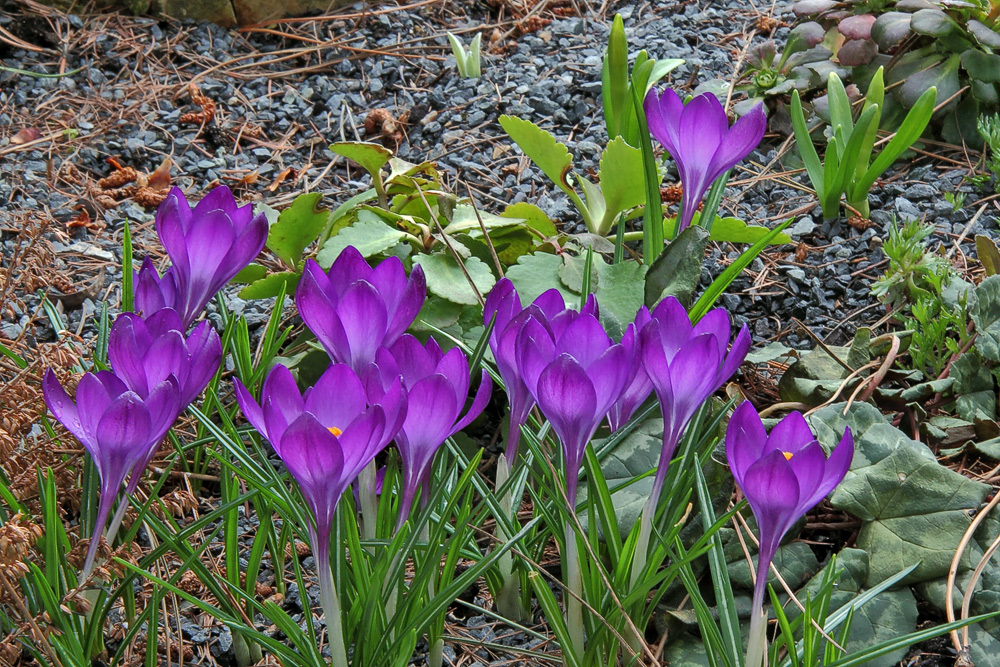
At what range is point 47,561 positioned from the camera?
114 centimetres

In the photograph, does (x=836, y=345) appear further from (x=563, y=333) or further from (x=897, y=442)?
(x=563, y=333)

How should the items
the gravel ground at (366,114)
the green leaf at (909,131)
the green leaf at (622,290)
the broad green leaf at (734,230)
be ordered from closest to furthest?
the green leaf at (622,290) < the broad green leaf at (734,230) < the green leaf at (909,131) < the gravel ground at (366,114)

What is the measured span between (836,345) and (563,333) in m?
1.21

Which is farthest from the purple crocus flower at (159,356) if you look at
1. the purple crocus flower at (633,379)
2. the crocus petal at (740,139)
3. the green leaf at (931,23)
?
the green leaf at (931,23)

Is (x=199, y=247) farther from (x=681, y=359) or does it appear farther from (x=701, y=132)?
(x=701, y=132)

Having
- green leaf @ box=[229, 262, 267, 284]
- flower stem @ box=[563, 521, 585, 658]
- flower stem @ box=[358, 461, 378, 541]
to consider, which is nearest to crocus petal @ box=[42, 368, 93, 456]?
flower stem @ box=[358, 461, 378, 541]

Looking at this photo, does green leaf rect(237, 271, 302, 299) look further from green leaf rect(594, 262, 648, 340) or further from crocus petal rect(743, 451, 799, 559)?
crocus petal rect(743, 451, 799, 559)

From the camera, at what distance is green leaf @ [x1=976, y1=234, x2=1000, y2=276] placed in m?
1.90

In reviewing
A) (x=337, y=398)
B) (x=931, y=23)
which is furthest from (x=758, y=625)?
(x=931, y=23)

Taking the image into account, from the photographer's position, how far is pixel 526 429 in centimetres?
123

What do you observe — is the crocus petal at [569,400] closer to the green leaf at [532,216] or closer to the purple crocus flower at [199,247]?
the purple crocus flower at [199,247]

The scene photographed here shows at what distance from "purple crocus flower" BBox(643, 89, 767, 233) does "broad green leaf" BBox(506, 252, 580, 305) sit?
335 millimetres

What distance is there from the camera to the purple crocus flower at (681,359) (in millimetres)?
1052

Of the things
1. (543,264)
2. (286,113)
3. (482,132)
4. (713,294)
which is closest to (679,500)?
(713,294)
